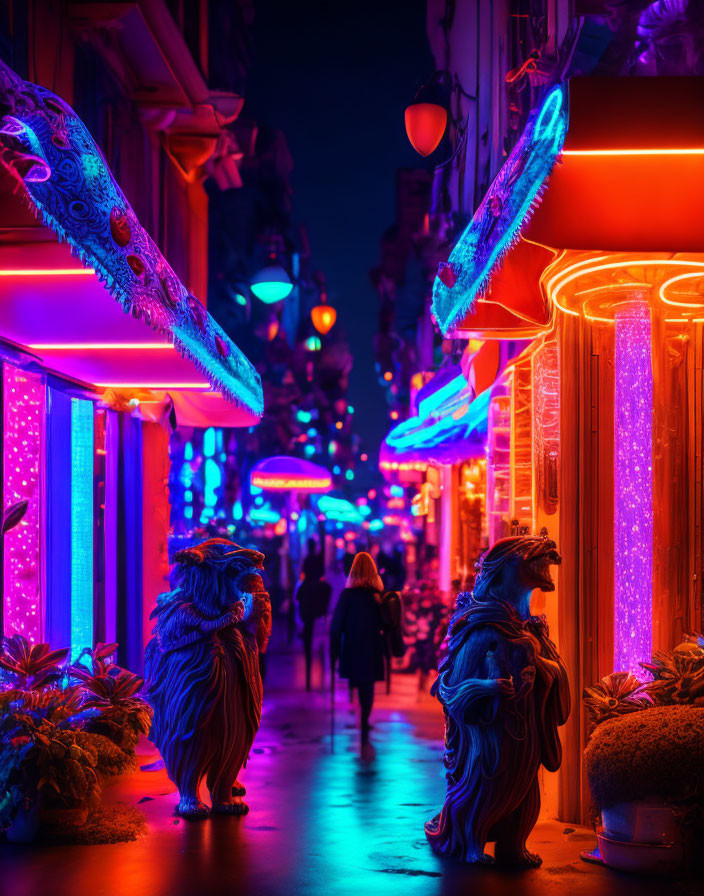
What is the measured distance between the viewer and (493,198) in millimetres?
6902

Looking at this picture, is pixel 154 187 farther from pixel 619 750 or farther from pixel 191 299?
pixel 619 750

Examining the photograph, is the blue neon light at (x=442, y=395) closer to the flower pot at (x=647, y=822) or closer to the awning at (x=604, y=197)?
the awning at (x=604, y=197)

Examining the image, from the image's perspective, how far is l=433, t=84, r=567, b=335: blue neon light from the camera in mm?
5922

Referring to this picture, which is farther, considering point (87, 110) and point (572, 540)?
point (87, 110)

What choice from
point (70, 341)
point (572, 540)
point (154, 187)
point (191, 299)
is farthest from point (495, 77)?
point (572, 540)

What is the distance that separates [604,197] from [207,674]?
13.8 ft

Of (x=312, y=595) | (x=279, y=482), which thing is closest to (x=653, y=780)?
(x=312, y=595)

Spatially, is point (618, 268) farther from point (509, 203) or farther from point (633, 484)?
point (633, 484)

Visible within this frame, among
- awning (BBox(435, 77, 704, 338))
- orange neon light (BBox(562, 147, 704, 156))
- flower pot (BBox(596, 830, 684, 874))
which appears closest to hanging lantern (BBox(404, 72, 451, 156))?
awning (BBox(435, 77, 704, 338))

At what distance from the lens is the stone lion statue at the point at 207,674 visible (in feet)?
25.6

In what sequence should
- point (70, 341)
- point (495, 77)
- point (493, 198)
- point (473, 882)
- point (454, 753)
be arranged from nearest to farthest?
point (473, 882), point (454, 753), point (493, 198), point (70, 341), point (495, 77)

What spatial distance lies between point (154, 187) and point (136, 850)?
10.2m

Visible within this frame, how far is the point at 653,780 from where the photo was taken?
20.1ft

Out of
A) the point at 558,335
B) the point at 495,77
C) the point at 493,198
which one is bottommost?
the point at 558,335
